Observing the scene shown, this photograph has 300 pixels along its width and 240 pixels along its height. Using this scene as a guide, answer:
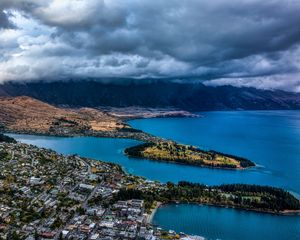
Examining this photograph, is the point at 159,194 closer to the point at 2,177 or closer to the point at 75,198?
the point at 75,198

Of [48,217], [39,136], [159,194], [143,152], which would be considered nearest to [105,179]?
[159,194]

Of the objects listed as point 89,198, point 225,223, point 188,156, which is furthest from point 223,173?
point 89,198

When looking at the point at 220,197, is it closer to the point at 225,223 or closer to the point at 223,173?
the point at 225,223

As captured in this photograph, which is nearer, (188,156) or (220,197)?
(220,197)

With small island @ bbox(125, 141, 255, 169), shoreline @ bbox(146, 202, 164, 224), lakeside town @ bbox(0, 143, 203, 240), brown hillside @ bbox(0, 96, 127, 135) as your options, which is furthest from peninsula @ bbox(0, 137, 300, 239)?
brown hillside @ bbox(0, 96, 127, 135)

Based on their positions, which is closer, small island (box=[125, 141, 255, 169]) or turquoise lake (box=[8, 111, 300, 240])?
turquoise lake (box=[8, 111, 300, 240])

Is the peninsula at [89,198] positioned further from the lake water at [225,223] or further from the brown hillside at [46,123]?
the brown hillside at [46,123]

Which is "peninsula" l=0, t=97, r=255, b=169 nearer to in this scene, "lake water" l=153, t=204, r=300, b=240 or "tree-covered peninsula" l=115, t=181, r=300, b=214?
"tree-covered peninsula" l=115, t=181, r=300, b=214
